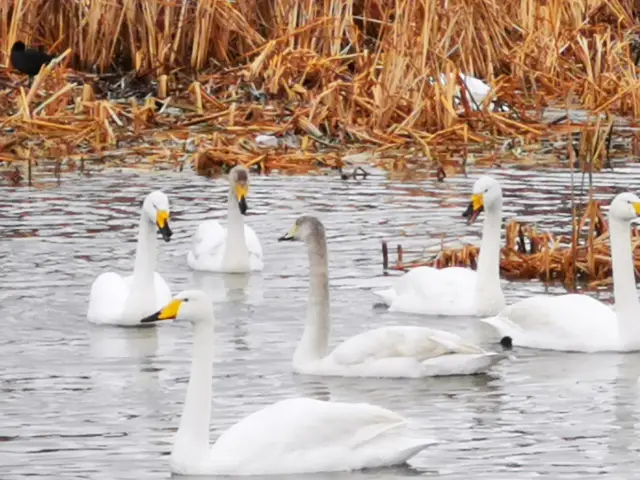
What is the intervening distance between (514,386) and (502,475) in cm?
210

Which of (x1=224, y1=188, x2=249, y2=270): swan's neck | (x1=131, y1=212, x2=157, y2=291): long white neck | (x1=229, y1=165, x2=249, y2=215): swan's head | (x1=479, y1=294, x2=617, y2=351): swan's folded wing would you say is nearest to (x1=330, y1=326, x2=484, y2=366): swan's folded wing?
(x1=479, y1=294, x2=617, y2=351): swan's folded wing

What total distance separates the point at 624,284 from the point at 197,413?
381 centimetres

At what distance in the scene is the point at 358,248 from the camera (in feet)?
48.2

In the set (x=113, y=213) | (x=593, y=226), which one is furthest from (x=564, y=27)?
(x=593, y=226)

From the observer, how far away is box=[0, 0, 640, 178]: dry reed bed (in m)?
19.7

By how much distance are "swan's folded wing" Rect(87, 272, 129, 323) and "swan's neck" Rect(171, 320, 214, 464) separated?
3691mm

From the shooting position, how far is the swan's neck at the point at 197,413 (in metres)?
8.29

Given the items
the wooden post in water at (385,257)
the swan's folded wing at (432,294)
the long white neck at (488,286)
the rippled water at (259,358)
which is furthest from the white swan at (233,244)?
the long white neck at (488,286)

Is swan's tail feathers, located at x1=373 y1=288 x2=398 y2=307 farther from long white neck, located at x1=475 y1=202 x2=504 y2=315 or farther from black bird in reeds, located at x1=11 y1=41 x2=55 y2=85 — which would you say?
black bird in reeds, located at x1=11 y1=41 x2=55 y2=85

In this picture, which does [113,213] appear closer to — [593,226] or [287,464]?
[593,226]

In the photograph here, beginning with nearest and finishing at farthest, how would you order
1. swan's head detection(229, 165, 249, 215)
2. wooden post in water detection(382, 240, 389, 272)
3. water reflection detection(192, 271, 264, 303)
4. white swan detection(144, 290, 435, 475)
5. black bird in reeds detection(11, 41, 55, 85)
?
white swan detection(144, 290, 435, 475), water reflection detection(192, 271, 264, 303), wooden post in water detection(382, 240, 389, 272), swan's head detection(229, 165, 249, 215), black bird in reeds detection(11, 41, 55, 85)

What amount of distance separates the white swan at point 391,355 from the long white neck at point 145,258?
1917 mm

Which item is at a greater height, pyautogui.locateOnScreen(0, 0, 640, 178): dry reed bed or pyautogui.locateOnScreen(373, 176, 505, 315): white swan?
pyautogui.locateOnScreen(0, 0, 640, 178): dry reed bed

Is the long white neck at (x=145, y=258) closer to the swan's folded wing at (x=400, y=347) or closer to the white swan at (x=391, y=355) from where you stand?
the white swan at (x=391, y=355)
